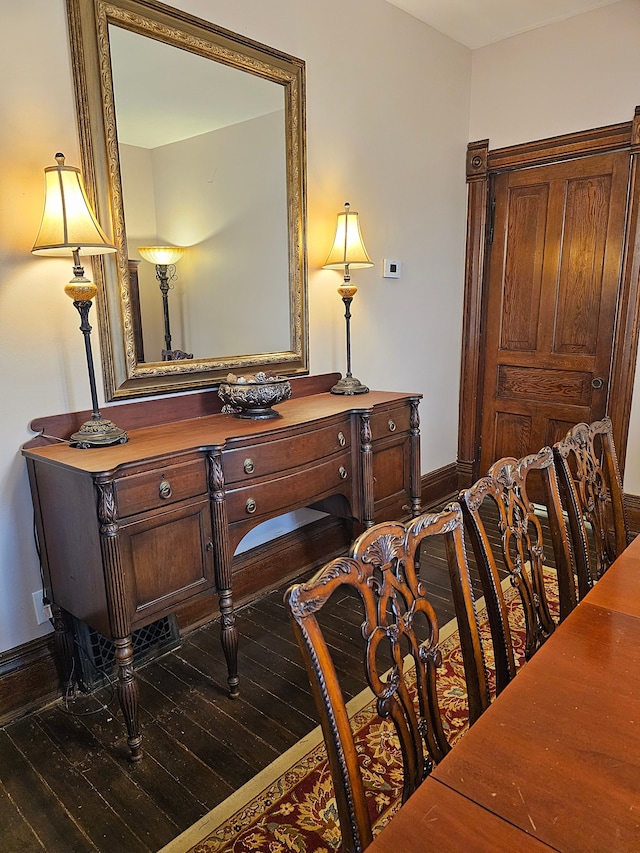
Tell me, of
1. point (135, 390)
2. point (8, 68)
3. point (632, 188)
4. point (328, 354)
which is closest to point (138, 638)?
point (135, 390)

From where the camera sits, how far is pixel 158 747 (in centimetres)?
185

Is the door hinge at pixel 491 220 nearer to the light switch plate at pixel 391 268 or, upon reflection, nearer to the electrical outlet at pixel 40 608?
the light switch plate at pixel 391 268

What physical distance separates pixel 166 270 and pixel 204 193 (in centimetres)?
38

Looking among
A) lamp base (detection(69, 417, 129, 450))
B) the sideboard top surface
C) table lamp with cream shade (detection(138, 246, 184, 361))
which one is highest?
table lamp with cream shade (detection(138, 246, 184, 361))

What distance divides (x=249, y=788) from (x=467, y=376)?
Answer: 9.76ft

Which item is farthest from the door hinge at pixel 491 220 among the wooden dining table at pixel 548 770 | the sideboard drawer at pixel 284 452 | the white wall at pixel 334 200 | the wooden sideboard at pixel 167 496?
the wooden dining table at pixel 548 770

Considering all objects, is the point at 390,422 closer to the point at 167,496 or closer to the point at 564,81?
the point at 167,496

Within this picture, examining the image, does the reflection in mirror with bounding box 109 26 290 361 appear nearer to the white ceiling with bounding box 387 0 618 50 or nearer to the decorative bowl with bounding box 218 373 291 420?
the decorative bowl with bounding box 218 373 291 420

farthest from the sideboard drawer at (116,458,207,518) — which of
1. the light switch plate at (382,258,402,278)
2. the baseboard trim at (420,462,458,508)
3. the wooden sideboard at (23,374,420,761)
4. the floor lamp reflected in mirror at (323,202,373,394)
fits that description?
the baseboard trim at (420,462,458,508)

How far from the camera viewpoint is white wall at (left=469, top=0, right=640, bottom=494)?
309 centimetres

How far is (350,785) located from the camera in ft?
2.77

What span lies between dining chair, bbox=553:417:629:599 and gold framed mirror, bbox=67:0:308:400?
145 centimetres

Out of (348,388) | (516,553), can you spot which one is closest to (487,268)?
(348,388)

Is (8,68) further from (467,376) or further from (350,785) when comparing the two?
(467,376)
